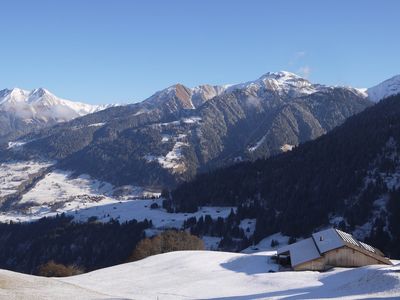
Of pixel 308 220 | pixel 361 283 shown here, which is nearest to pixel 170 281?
pixel 361 283

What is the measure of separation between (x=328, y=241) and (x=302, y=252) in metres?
4.97

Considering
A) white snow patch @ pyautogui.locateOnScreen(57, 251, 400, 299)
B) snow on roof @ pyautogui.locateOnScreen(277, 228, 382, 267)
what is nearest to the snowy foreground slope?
white snow patch @ pyautogui.locateOnScreen(57, 251, 400, 299)

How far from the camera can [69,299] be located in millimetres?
51375

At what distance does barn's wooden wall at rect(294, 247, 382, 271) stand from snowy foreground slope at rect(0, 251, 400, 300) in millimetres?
3863

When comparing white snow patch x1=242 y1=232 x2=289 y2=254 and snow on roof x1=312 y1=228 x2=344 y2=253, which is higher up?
Answer: snow on roof x1=312 y1=228 x2=344 y2=253

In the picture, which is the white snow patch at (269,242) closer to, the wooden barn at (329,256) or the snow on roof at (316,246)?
the snow on roof at (316,246)

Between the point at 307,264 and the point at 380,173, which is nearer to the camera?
the point at 307,264

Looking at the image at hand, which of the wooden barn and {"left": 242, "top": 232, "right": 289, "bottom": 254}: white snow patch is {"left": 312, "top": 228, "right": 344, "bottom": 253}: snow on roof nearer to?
the wooden barn

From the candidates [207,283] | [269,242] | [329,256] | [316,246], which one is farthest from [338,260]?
[269,242]

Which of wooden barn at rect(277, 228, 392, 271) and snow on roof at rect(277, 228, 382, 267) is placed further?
snow on roof at rect(277, 228, 382, 267)

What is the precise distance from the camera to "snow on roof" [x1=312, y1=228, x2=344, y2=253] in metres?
76.7

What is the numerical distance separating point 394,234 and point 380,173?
46.0 m

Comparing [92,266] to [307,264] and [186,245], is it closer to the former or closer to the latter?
[186,245]

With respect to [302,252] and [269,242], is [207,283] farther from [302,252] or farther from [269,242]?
[269,242]
